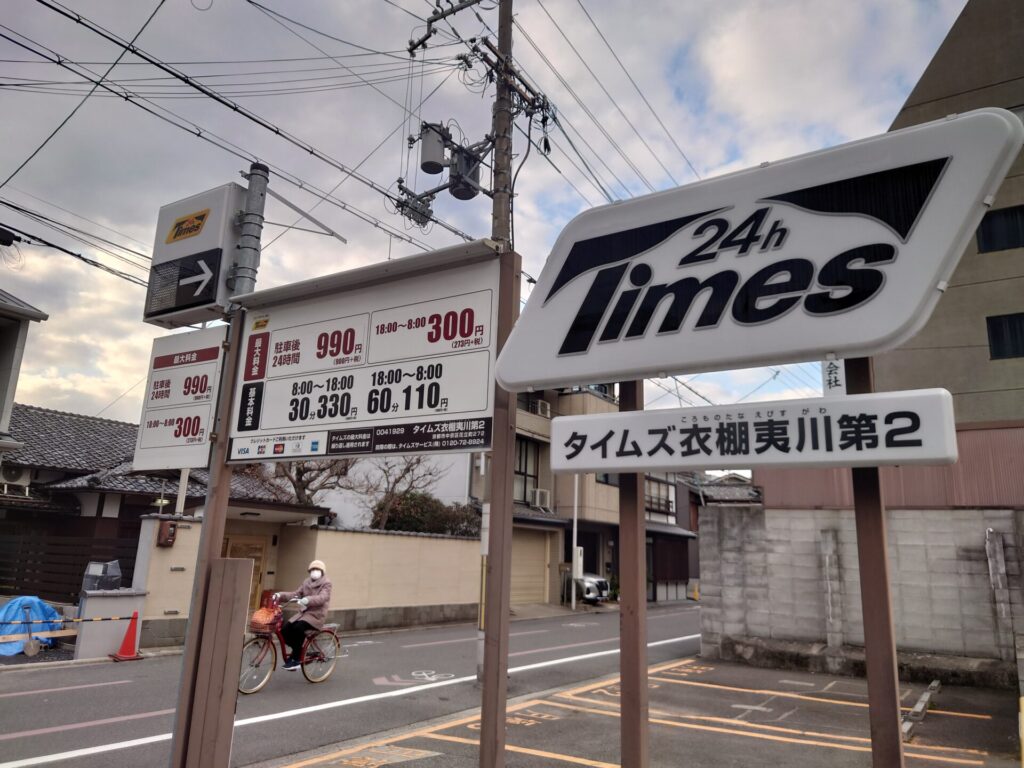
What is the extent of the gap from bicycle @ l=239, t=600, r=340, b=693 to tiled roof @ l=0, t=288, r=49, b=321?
5.24 metres

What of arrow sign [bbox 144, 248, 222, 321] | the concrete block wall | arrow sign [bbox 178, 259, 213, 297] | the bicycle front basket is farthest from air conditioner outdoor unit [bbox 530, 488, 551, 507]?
arrow sign [bbox 178, 259, 213, 297]

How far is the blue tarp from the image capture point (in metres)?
12.7

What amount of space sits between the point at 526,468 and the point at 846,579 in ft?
65.5

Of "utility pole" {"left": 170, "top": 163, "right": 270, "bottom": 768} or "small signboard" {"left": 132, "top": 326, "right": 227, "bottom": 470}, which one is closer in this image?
"utility pole" {"left": 170, "top": 163, "right": 270, "bottom": 768}

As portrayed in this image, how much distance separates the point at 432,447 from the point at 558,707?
273 inches

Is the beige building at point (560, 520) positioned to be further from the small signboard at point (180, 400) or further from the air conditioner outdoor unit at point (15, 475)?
the small signboard at point (180, 400)

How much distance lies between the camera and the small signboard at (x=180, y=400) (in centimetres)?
560

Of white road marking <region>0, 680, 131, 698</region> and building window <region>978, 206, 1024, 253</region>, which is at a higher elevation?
building window <region>978, 206, 1024, 253</region>

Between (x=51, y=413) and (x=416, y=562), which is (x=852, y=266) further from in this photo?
(x=51, y=413)

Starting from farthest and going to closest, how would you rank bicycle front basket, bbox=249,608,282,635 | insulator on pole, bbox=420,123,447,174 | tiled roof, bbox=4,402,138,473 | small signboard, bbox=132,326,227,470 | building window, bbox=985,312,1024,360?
building window, bbox=985,312,1024,360
tiled roof, bbox=4,402,138,473
insulator on pole, bbox=420,123,447,174
bicycle front basket, bbox=249,608,282,635
small signboard, bbox=132,326,227,470

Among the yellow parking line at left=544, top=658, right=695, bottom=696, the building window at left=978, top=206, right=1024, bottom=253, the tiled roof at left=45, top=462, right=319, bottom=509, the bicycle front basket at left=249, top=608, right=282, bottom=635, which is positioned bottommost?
the yellow parking line at left=544, top=658, right=695, bottom=696

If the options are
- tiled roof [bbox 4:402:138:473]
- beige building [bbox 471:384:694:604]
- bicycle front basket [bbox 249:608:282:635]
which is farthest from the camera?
beige building [bbox 471:384:694:604]

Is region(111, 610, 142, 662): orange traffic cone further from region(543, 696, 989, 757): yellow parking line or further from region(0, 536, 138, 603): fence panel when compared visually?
region(543, 696, 989, 757): yellow parking line

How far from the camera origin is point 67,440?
69.8 ft
